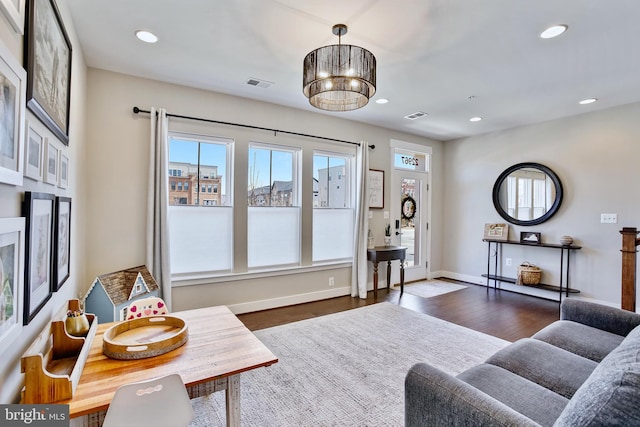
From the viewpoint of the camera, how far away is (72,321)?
1.47 m

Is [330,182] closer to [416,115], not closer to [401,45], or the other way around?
[416,115]

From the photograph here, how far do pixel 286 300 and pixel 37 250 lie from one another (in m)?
3.16

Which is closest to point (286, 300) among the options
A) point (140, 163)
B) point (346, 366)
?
point (346, 366)

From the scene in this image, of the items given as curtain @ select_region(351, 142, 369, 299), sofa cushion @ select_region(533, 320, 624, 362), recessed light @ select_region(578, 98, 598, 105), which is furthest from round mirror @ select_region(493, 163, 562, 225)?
sofa cushion @ select_region(533, 320, 624, 362)

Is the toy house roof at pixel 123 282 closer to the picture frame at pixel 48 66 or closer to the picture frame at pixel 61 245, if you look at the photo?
the picture frame at pixel 61 245

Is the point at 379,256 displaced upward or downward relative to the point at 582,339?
upward

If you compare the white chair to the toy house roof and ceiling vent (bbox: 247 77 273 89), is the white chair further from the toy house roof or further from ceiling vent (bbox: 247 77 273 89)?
ceiling vent (bbox: 247 77 273 89)

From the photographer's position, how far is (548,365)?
5.54 ft

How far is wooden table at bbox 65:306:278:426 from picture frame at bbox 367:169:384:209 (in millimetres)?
3836

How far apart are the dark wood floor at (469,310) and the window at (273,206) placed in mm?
708

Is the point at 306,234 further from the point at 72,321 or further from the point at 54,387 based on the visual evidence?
the point at 54,387

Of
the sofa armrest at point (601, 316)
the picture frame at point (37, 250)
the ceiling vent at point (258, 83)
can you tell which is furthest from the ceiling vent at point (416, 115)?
the picture frame at point (37, 250)

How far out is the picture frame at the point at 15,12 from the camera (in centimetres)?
101

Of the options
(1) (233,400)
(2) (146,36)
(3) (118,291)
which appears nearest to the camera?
(1) (233,400)
